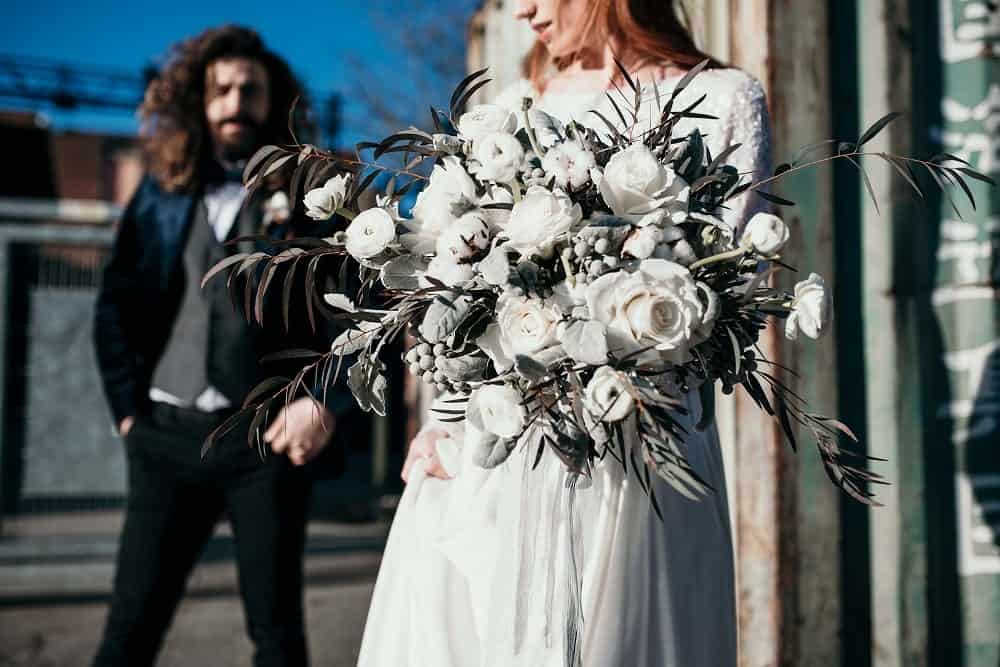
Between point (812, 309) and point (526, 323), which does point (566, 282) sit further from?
point (812, 309)

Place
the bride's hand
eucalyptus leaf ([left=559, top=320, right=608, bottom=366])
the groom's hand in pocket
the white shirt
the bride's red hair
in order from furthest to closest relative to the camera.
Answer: the white shirt, the groom's hand in pocket, the bride's red hair, the bride's hand, eucalyptus leaf ([left=559, top=320, right=608, bottom=366])

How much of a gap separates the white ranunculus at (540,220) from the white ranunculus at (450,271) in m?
0.07

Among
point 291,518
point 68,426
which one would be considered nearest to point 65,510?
point 68,426

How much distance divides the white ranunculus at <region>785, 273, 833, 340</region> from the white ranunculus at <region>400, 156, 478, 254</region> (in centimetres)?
48

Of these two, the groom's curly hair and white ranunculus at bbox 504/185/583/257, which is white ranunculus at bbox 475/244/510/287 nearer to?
white ranunculus at bbox 504/185/583/257

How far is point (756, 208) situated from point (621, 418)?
0.72 meters

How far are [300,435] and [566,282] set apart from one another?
49.6 inches

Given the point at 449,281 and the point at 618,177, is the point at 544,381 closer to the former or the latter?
the point at 449,281

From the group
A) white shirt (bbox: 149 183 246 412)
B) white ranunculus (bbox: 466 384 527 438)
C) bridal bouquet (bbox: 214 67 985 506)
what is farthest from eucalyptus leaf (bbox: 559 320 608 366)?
white shirt (bbox: 149 183 246 412)

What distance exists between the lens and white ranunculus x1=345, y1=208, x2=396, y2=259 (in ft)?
4.17

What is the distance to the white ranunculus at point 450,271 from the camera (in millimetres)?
1228

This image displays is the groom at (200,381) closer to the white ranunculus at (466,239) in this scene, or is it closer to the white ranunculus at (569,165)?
the white ranunculus at (466,239)

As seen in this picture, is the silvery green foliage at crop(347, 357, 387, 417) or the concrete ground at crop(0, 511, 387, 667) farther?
the concrete ground at crop(0, 511, 387, 667)

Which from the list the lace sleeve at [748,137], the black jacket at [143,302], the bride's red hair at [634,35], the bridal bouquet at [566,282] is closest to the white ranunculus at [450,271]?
the bridal bouquet at [566,282]
